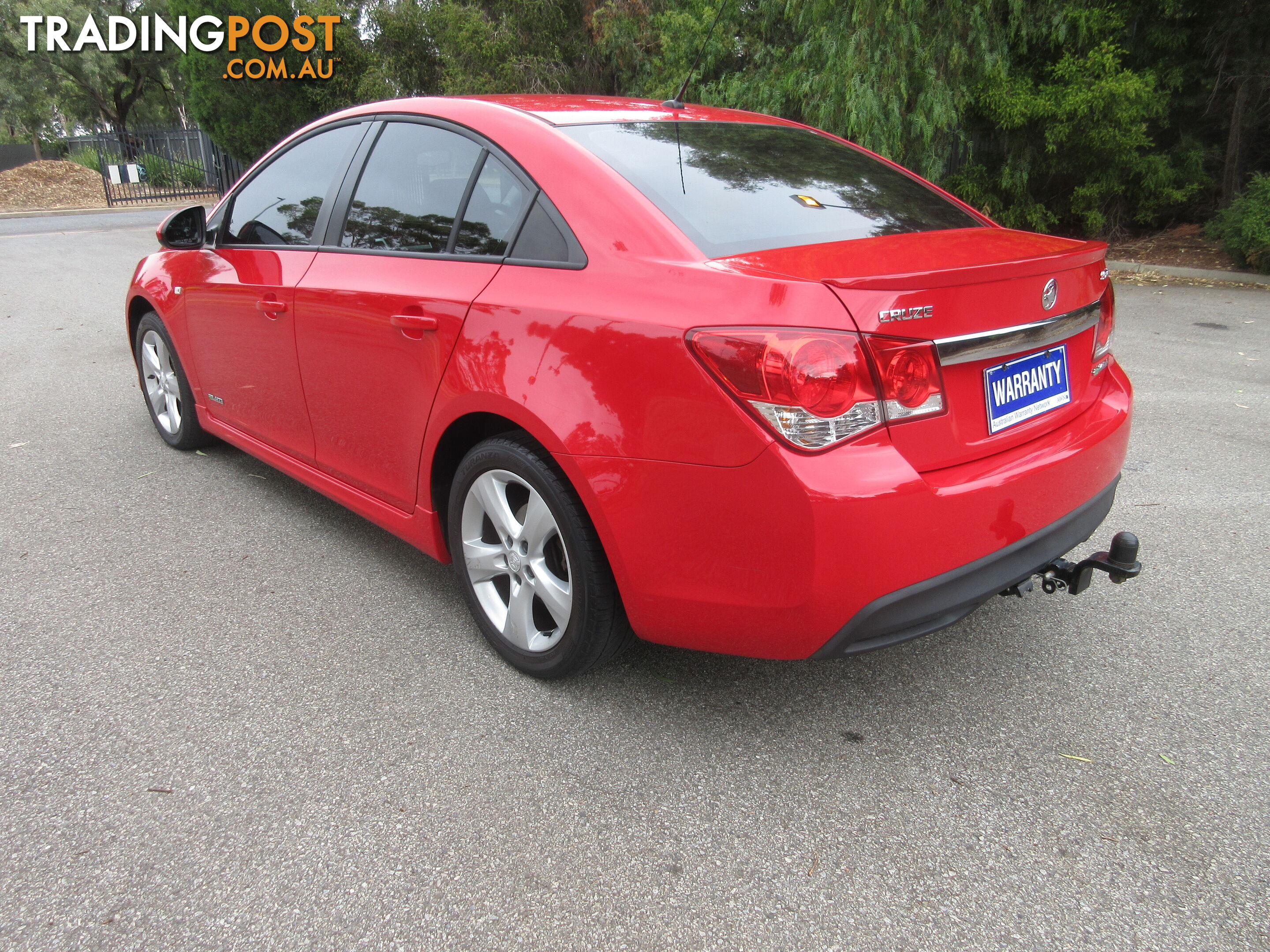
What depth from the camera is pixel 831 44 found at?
10.3 metres

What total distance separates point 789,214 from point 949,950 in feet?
5.87

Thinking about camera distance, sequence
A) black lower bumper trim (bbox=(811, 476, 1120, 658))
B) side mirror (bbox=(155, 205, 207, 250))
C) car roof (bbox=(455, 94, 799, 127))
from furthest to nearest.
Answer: side mirror (bbox=(155, 205, 207, 250)) → car roof (bbox=(455, 94, 799, 127)) → black lower bumper trim (bbox=(811, 476, 1120, 658))

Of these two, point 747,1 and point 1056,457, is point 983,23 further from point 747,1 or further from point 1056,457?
point 1056,457

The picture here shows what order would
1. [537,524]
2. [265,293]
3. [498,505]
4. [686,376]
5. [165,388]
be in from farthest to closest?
[165,388], [265,293], [498,505], [537,524], [686,376]

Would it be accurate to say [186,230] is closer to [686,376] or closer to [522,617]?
[522,617]

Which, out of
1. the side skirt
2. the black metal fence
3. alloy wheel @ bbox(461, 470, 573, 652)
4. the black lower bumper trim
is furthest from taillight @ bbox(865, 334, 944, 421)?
the black metal fence

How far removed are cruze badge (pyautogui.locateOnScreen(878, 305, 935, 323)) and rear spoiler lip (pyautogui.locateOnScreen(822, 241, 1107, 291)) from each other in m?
0.04

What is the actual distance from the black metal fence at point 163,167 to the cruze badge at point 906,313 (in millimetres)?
26829

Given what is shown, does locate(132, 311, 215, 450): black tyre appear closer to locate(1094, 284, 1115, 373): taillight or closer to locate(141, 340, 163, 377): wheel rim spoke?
locate(141, 340, 163, 377): wheel rim spoke

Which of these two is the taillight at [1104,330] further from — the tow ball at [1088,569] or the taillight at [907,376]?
the taillight at [907,376]

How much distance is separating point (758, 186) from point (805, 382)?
0.93 meters

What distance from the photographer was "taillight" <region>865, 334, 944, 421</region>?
188 centimetres

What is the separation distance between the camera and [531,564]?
8.24 ft

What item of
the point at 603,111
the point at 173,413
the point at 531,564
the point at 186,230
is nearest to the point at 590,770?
the point at 531,564
